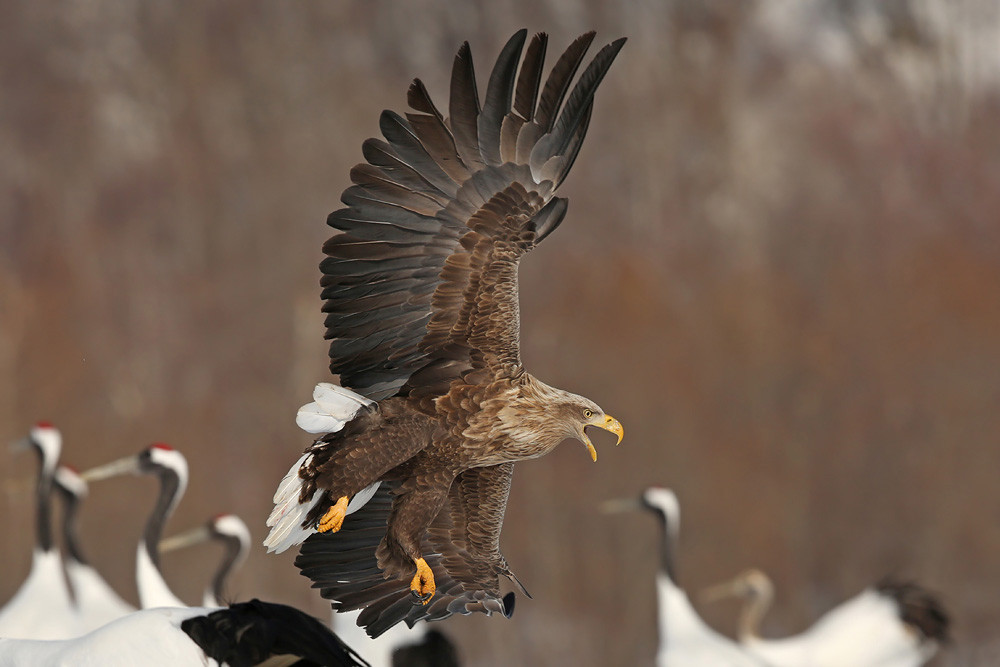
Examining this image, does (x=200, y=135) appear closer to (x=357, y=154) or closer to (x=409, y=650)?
(x=357, y=154)

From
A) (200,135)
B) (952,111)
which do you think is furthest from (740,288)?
(200,135)

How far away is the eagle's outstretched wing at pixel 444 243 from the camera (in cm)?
237

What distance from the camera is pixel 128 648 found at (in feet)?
9.19

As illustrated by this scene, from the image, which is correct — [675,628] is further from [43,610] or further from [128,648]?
[128,648]

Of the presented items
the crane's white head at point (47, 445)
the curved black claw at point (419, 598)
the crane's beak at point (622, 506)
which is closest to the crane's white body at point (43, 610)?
the crane's white head at point (47, 445)

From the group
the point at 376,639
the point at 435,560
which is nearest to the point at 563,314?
the point at 376,639

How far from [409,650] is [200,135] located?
12.7 ft

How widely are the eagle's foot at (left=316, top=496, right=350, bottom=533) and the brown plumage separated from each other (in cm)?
1

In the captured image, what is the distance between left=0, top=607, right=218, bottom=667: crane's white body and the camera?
2.77 m

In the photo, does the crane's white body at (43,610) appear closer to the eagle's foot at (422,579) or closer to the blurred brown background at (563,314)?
the blurred brown background at (563,314)

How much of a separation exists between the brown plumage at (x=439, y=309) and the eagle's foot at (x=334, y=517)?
0.01 metres

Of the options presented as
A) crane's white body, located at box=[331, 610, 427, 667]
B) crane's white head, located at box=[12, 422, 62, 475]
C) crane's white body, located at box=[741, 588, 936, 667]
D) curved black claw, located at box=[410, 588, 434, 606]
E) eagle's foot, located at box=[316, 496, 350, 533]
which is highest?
crane's white head, located at box=[12, 422, 62, 475]

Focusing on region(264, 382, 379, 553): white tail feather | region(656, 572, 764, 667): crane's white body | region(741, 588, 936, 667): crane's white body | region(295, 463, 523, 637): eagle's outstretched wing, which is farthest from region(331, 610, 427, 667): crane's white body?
region(741, 588, 936, 667): crane's white body

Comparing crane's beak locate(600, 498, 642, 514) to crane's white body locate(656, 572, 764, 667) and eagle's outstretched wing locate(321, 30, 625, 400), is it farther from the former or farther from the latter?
eagle's outstretched wing locate(321, 30, 625, 400)
